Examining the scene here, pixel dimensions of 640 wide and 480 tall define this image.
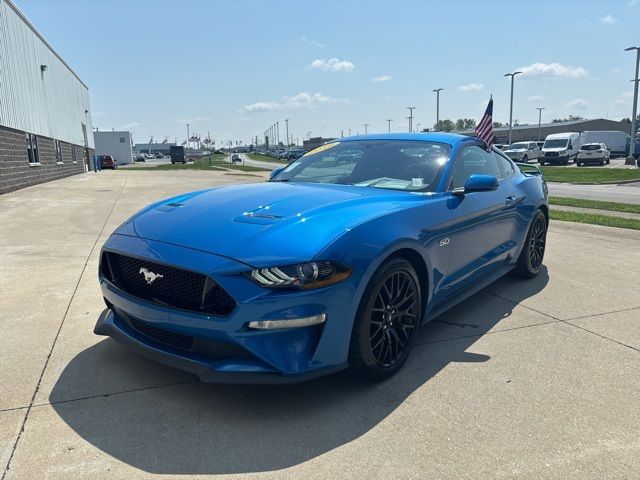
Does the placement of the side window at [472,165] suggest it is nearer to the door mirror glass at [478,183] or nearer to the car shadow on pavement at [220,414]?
the door mirror glass at [478,183]

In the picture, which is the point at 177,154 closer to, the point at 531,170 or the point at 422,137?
the point at 531,170

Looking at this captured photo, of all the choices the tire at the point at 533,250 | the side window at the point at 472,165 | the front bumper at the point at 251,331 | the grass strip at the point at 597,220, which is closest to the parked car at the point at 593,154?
the grass strip at the point at 597,220

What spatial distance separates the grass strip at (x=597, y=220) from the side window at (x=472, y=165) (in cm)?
501

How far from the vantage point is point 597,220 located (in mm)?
9039

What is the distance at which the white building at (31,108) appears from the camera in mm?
16734

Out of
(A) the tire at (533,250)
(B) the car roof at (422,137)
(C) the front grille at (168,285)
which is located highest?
(B) the car roof at (422,137)

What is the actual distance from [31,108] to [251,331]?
881 inches

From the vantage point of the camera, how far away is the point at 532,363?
3330 mm

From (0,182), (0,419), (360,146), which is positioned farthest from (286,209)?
(0,182)

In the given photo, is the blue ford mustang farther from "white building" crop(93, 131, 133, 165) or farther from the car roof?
"white building" crop(93, 131, 133, 165)

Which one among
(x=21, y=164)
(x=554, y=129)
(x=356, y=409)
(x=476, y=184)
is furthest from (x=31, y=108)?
(x=554, y=129)

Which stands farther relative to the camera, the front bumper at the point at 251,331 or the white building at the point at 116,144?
the white building at the point at 116,144

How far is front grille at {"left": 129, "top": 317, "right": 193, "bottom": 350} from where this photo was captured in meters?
2.64

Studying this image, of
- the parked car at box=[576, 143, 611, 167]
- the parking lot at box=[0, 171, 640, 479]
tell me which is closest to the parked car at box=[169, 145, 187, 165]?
the parked car at box=[576, 143, 611, 167]
